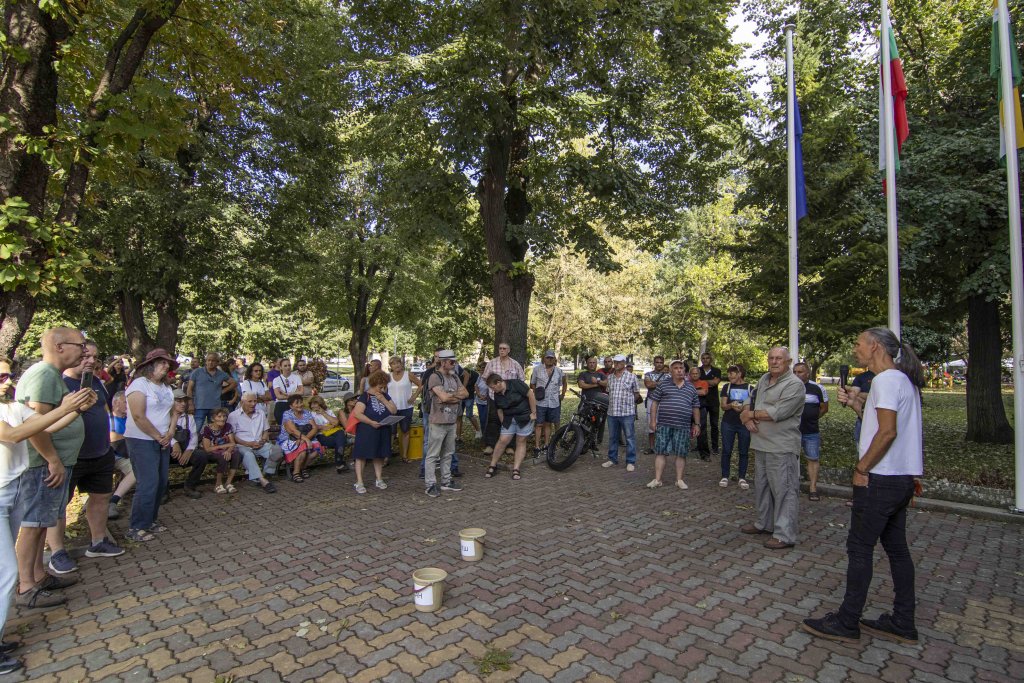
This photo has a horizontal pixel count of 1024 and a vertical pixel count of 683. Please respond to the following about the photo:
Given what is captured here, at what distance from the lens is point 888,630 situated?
3723 millimetres

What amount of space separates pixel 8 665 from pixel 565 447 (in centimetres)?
746

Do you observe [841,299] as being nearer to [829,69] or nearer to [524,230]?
[829,69]

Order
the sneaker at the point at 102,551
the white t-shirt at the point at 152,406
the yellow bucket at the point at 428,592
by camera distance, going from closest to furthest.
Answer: the yellow bucket at the point at 428,592 → the sneaker at the point at 102,551 → the white t-shirt at the point at 152,406

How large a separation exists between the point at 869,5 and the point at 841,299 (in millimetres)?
6749

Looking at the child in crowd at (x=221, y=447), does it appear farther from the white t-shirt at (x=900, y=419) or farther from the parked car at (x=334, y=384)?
the parked car at (x=334, y=384)

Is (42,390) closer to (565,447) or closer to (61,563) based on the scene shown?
(61,563)

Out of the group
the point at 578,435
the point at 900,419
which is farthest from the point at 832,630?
the point at 578,435

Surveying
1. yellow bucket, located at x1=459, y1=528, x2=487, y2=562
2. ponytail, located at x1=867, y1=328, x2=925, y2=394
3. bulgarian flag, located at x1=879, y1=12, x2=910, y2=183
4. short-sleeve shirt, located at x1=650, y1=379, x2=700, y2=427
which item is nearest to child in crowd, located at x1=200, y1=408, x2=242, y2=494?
yellow bucket, located at x1=459, y1=528, x2=487, y2=562

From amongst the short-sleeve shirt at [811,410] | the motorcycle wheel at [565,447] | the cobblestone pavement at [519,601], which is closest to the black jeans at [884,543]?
the cobblestone pavement at [519,601]

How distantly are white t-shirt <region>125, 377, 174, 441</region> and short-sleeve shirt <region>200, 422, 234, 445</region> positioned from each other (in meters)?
2.07

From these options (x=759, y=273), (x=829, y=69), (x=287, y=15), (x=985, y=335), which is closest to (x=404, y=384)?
(x=287, y=15)

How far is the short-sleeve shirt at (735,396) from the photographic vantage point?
325 inches

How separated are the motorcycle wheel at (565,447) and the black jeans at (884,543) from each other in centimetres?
567

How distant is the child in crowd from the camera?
776 cm
